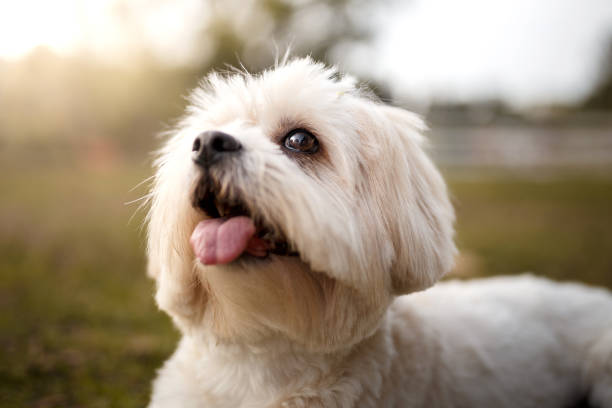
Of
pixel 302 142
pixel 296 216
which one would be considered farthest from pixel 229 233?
pixel 302 142

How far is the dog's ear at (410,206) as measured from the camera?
188 centimetres

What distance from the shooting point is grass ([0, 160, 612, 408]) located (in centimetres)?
307

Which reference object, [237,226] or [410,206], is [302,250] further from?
[410,206]

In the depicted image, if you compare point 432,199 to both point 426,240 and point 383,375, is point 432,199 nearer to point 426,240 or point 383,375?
point 426,240

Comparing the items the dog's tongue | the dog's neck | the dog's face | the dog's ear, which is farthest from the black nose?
the dog's neck

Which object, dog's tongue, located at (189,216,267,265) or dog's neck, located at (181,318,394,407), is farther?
dog's neck, located at (181,318,394,407)

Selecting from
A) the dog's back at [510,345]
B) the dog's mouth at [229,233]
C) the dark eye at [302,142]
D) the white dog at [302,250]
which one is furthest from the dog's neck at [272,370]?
the dark eye at [302,142]

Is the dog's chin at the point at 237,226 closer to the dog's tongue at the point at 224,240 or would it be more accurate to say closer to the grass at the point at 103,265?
the dog's tongue at the point at 224,240

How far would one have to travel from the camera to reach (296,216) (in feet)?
5.45

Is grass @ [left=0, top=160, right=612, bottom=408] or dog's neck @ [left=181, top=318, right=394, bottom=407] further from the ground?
dog's neck @ [left=181, top=318, right=394, bottom=407]

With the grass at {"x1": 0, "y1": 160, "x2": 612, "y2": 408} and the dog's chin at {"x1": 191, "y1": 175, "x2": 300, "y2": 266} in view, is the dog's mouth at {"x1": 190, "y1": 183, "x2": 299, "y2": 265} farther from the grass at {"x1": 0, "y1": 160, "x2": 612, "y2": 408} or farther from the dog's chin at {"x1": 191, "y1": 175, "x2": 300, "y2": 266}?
the grass at {"x1": 0, "y1": 160, "x2": 612, "y2": 408}

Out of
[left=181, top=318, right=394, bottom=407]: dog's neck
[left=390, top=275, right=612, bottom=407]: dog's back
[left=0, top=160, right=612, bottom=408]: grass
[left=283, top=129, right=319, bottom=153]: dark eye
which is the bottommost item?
[left=0, top=160, right=612, bottom=408]: grass

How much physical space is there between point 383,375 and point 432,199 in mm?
803

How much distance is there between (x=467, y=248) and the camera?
733 centimetres
